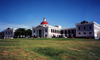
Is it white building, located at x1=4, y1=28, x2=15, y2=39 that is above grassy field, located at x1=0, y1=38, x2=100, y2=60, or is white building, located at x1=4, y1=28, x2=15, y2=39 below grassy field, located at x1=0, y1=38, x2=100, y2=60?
above

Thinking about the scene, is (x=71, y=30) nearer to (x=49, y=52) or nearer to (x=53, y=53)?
(x=49, y=52)

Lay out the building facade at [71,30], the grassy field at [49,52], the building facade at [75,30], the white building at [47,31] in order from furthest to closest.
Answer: the white building at [47,31], the building facade at [71,30], the building facade at [75,30], the grassy field at [49,52]

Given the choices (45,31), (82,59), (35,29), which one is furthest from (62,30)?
(82,59)

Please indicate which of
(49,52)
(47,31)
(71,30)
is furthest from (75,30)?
(49,52)

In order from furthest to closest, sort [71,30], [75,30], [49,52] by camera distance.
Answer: [71,30] < [75,30] < [49,52]

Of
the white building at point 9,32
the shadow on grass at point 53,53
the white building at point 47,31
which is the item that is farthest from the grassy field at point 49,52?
the white building at point 9,32

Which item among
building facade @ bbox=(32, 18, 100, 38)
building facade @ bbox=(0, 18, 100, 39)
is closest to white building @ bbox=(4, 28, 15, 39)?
building facade @ bbox=(0, 18, 100, 39)

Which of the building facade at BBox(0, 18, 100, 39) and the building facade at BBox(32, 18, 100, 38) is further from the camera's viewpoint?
the building facade at BBox(0, 18, 100, 39)

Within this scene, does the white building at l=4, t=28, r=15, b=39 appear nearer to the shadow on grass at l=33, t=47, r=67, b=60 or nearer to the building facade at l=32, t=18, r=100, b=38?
the building facade at l=32, t=18, r=100, b=38

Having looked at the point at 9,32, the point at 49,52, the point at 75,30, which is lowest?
the point at 49,52

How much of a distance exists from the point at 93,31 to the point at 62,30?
25.1 meters

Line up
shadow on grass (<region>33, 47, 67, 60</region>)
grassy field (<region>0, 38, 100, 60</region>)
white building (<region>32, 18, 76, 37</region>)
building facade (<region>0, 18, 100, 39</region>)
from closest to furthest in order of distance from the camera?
grassy field (<region>0, 38, 100, 60</region>) < shadow on grass (<region>33, 47, 67, 60</region>) < building facade (<region>0, 18, 100, 39</region>) < white building (<region>32, 18, 76, 37</region>)

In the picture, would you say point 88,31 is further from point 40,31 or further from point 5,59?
point 5,59

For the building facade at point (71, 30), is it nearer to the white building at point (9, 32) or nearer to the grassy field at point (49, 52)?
the white building at point (9, 32)
